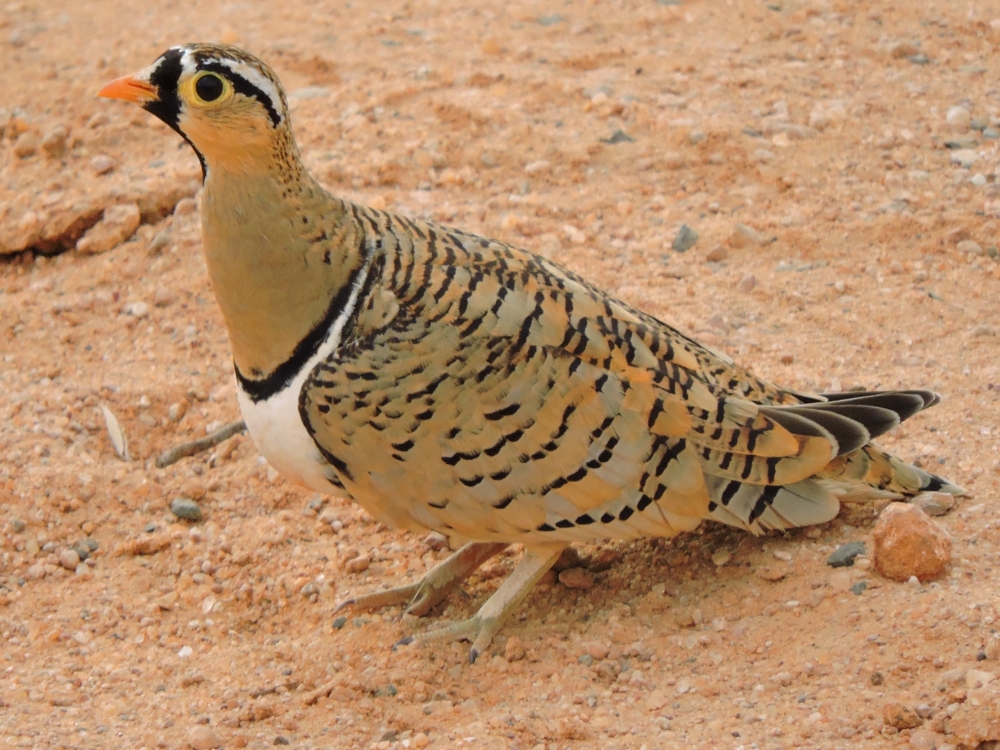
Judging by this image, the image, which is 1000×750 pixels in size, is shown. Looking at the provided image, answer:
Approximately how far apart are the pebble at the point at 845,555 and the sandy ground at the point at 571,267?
3.2 inches

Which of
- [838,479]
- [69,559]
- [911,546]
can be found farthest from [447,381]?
[69,559]

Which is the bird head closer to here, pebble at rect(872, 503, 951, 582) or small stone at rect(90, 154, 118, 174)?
pebble at rect(872, 503, 951, 582)

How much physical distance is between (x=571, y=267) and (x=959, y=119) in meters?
2.56

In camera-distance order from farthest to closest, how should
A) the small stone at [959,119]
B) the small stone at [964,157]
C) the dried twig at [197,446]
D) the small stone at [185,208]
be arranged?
the small stone at [959,119], the small stone at [185,208], the small stone at [964,157], the dried twig at [197,446]

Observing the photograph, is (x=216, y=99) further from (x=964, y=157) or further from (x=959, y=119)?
(x=959, y=119)

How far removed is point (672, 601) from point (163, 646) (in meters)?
1.76

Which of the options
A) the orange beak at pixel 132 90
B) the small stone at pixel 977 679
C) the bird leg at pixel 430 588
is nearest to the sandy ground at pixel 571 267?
the small stone at pixel 977 679

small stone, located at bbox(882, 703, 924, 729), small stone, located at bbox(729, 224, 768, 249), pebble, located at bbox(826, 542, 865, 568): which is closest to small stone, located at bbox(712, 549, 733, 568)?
pebble, located at bbox(826, 542, 865, 568)

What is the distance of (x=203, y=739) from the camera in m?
3.53

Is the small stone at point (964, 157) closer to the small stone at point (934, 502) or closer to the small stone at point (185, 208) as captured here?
the small stone at point (934, 502)

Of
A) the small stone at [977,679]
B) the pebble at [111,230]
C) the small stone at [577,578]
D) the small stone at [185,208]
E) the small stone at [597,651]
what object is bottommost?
the small stone at [577,578]

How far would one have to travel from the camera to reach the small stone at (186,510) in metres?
4.91

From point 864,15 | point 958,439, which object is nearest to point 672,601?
point 958,439

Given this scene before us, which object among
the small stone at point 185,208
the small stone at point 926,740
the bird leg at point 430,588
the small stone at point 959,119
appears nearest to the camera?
the small stone at point 926,740
